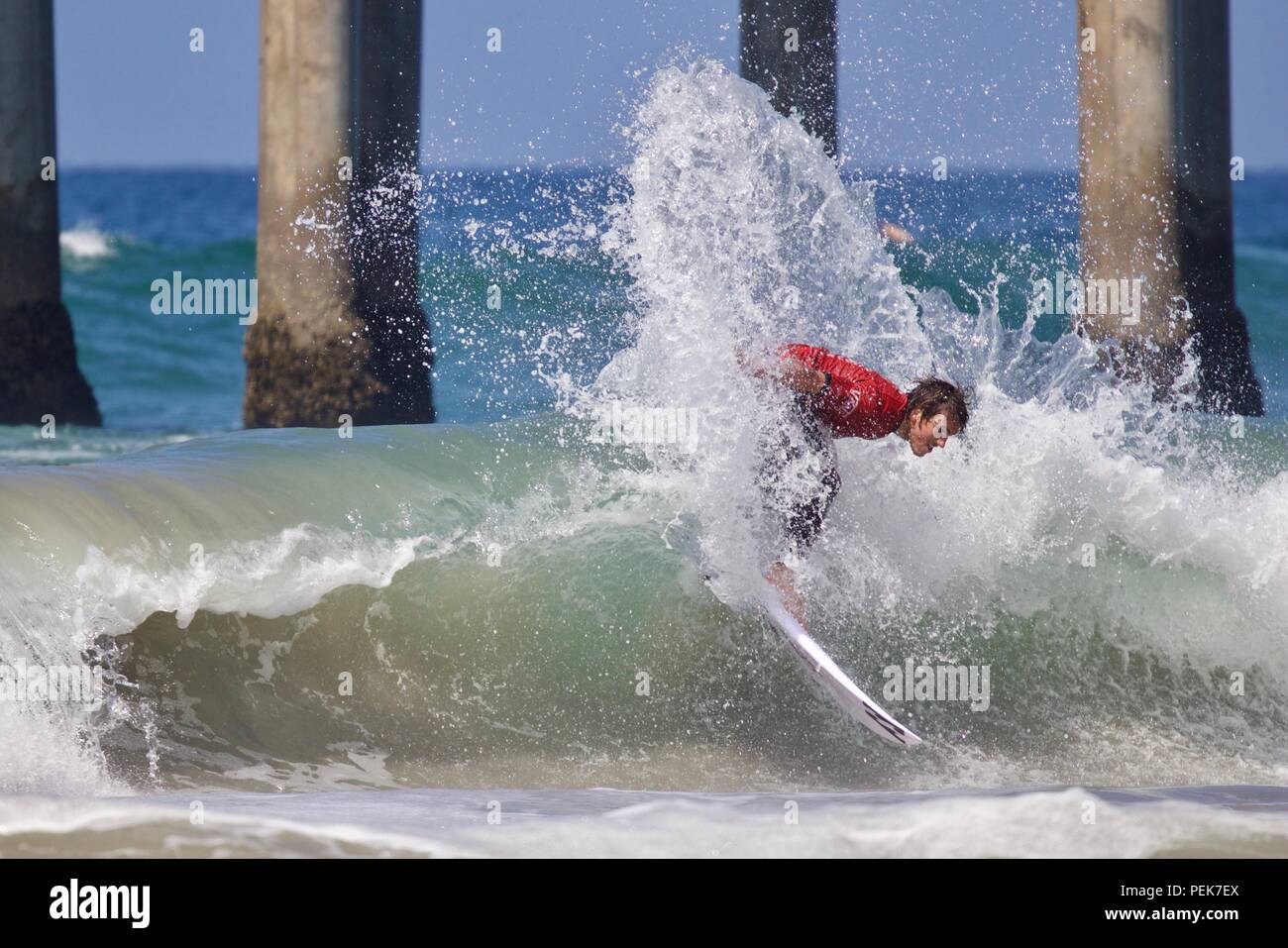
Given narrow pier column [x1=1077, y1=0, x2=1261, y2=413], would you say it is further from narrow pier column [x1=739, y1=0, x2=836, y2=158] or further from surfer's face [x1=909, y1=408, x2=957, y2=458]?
surfer's face [x1=909, y1=408, x2=957, y2=458]

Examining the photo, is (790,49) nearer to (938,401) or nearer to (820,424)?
(820,424)

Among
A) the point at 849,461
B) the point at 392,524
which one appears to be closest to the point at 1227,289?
the point at 849,461

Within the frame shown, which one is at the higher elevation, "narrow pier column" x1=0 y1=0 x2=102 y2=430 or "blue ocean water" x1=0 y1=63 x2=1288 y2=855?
"narrow pier column" x1=0 y1=0 x2=102 y2=430

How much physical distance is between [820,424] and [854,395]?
24 centimetres

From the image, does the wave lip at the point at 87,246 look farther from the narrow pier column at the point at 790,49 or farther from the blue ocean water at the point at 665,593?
the blue ocean water at the point at 665,593

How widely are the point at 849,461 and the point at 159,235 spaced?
1334 inches

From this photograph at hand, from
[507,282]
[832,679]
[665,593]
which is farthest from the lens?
[507,282]

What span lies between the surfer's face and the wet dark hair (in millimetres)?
17

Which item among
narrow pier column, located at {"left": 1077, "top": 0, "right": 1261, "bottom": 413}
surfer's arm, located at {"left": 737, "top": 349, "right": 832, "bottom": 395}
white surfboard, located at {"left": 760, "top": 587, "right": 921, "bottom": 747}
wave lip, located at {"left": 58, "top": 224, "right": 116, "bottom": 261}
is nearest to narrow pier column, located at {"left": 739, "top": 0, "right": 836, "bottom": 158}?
narrow pier column, located at {"left": 1077, "top": 0, "right": 1261, "bottom": 413}

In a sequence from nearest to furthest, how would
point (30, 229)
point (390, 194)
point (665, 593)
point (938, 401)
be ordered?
point (938, 401), point (665, 593), point (390, 194), point (30, 229)

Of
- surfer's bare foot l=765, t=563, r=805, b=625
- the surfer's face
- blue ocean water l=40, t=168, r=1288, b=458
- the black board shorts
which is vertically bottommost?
surfer's bare foot l=765, t=563, r=805, b=625

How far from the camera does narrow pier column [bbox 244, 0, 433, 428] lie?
1059 cm

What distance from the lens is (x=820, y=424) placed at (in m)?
6.51

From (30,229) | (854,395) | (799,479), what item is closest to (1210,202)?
(799,479)
